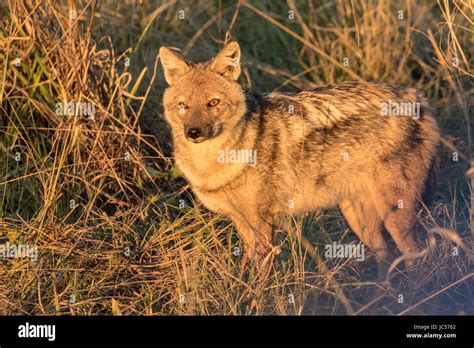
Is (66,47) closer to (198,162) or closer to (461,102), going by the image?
(198,162)

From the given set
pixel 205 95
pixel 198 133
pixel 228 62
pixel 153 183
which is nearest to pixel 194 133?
pixel 198 133

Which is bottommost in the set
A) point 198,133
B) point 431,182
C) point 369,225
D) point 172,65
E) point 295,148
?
point 369,225

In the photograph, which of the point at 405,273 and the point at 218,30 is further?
the point at 218,30

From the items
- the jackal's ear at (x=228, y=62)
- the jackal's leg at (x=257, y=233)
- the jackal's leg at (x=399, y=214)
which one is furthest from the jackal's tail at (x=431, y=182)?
the jackal's ear at (x=228, y=62)

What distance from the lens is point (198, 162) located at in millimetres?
6102

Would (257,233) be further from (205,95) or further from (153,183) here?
(153,183)

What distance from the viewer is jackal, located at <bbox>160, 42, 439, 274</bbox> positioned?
595cm

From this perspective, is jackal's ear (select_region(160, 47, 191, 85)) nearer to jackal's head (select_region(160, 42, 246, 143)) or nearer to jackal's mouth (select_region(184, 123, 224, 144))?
jackal's head (select_region(160, 42, 246, 143))

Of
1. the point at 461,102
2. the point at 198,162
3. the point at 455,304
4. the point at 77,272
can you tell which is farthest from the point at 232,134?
the point at 461,102

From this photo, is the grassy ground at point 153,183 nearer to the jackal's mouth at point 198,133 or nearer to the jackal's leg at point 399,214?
the jackal's leg at point 399,214

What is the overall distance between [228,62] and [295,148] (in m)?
0.86

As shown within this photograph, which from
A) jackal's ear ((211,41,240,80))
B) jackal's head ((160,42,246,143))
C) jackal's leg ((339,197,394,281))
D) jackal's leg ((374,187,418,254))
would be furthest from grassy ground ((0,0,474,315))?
jackal's ear ((211,41,240,80))

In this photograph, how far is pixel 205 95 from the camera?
19.4ft
